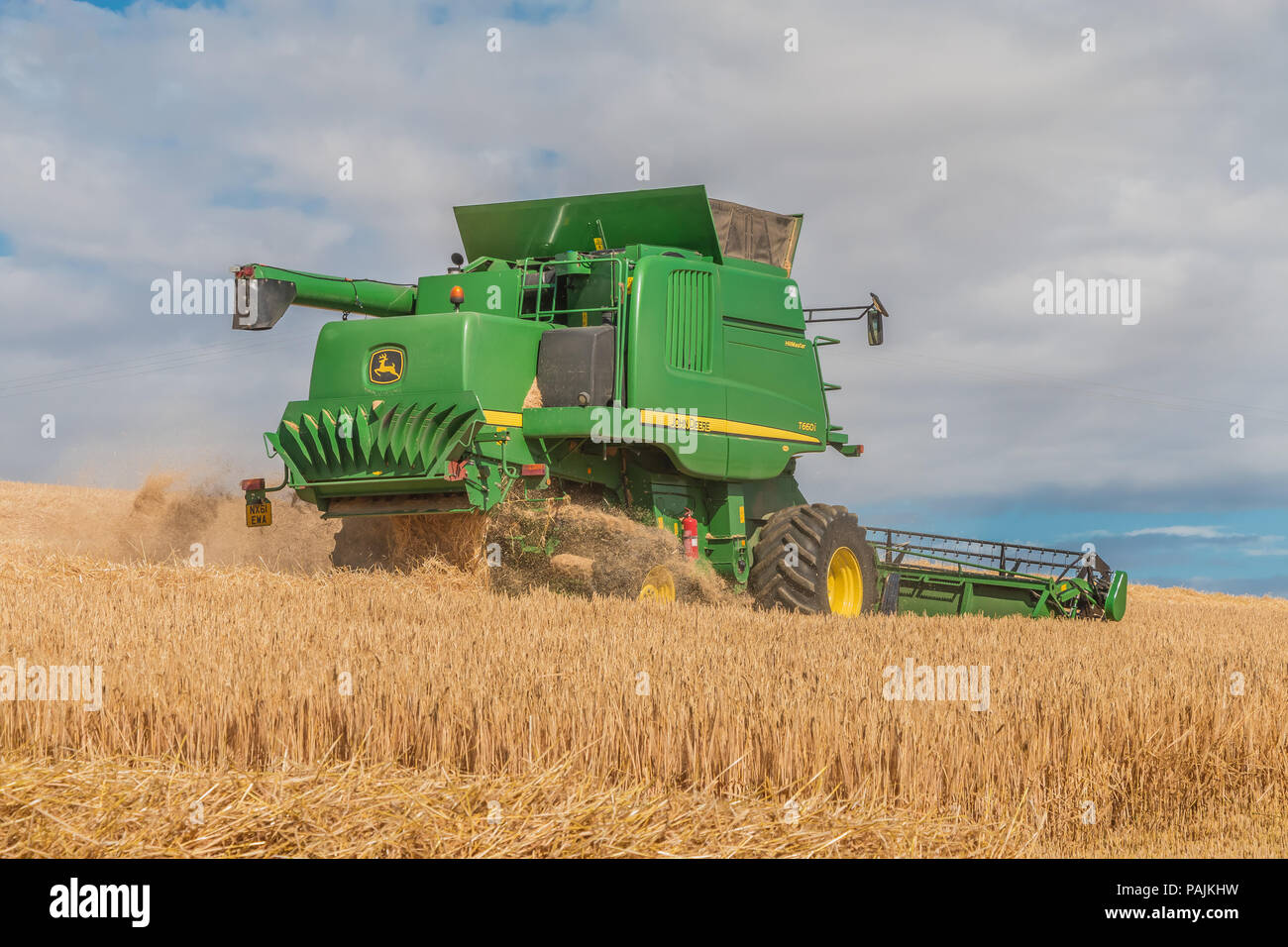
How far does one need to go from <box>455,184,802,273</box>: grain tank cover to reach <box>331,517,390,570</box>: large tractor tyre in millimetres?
2930

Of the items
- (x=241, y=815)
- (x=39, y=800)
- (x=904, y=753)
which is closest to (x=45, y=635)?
(x=39, y=800)

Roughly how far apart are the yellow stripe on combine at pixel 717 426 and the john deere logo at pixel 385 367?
193cm

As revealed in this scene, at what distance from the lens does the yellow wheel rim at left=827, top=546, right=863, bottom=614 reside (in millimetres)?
11375

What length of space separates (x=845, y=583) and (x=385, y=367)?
4.80 m

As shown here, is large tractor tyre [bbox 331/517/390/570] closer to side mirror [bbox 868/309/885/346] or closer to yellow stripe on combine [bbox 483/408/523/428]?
yellow stripe on combine [bbox 483/408/523/428]

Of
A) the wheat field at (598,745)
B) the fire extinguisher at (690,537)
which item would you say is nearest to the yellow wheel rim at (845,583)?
the fire extinguisher at (690,537)

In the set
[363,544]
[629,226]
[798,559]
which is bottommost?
[798,559]

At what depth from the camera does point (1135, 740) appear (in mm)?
5520

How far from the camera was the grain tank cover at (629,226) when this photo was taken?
421 inches

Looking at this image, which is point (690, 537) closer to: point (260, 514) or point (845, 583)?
point (845, 583)

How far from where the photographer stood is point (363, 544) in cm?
1025

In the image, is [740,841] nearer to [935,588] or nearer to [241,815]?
[241,815]

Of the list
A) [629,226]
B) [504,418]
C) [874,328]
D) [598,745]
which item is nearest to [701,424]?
[504,418]

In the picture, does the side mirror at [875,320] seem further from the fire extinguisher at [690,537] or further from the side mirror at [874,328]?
the fire extinguisher at [690,537]
